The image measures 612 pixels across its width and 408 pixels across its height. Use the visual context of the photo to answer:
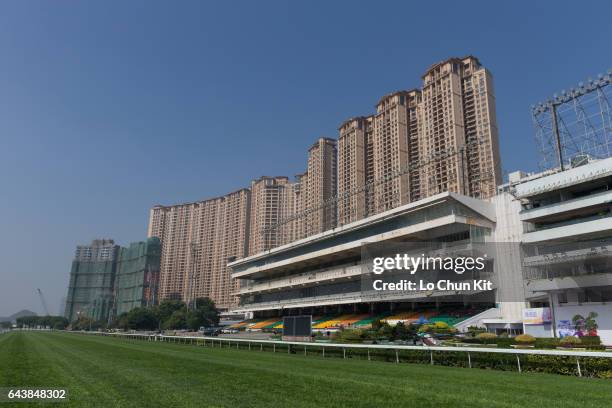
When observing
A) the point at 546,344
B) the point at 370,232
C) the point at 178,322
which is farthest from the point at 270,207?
the point at 546,344

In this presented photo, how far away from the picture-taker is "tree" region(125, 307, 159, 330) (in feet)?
424

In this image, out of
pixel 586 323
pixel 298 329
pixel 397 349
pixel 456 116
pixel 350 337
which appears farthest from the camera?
pixel 456 116

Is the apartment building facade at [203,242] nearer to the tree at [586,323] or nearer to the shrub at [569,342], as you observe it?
the tree at [586,323]

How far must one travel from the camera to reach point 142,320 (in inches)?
5103

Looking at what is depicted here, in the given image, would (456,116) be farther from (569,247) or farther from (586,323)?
(586,323)

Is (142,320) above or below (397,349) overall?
below

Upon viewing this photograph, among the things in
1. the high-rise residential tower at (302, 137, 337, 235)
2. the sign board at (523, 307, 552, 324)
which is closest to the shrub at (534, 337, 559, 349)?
the sign board at (523, 307, 552, 324)

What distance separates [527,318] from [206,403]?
42.9 metres

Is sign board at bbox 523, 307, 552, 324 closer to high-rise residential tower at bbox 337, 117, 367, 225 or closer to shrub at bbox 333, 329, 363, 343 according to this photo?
shrub at bbox 333, 329, 363, 343

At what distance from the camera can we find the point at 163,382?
39.0 feet

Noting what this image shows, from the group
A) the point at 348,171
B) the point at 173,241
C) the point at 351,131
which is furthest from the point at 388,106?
the point at 173,241

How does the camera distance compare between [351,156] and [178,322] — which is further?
[351,156]

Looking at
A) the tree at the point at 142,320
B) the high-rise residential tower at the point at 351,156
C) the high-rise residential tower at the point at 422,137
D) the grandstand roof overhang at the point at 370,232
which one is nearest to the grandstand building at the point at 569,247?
the grandstand roof overhang at the point at 370,232

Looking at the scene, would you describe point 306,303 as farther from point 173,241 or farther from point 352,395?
point 173,241
